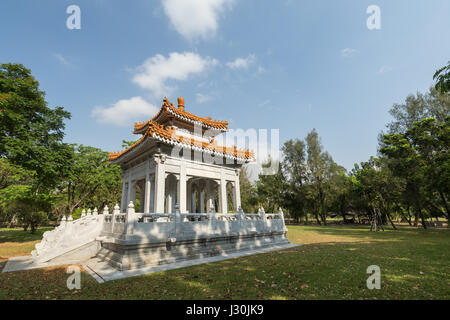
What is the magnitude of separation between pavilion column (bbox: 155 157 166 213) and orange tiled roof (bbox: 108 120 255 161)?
1522mm

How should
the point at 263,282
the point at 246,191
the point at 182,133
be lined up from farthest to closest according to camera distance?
the point at 246,191 < the point at 182,133 < the point at 263,282

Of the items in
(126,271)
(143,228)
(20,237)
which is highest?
(143,228)

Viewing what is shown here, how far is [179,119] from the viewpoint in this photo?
627 inches

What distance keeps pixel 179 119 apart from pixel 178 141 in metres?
3.29

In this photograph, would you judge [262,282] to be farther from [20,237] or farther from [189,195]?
[20,237]

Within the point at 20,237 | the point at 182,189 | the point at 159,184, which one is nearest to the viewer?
the point at 159,184

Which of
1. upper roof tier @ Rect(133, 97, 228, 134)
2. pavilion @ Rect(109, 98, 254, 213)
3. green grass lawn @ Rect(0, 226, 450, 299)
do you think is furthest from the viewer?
upper roof tier @ Rect(133, 97, 228, 134)

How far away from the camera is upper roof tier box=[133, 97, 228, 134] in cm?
1530

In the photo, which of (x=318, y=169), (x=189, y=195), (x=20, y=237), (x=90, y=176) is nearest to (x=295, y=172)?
(x=318, y=169)

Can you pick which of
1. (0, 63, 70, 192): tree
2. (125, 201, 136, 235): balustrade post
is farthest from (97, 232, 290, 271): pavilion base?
(0, 63, 70, 192): tree

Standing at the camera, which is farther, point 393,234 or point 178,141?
point 393,234

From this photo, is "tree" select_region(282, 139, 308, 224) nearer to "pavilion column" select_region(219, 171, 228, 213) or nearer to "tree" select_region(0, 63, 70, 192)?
"pavilion column" select_region(219, 171, 228, 213)

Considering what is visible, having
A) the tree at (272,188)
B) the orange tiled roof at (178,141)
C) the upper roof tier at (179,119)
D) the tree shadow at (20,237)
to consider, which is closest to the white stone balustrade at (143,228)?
the orange tiled roof at (178,141)

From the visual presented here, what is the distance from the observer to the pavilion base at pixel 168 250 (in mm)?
9320
